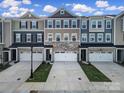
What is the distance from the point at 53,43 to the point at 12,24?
7.74 m

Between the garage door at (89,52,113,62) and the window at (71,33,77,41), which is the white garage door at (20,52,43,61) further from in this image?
the garage door at (89,52,113,62)

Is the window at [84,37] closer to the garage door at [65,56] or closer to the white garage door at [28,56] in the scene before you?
the garage door at [65,56]

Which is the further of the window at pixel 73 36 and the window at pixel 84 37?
the window at pixel 84 37

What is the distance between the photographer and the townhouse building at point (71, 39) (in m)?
42.8

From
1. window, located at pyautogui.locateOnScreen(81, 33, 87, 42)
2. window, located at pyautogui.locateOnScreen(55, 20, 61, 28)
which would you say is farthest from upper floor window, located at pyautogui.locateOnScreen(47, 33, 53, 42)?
window, located at pyautogui.locateOnScreen(81, 33, 87, 42)

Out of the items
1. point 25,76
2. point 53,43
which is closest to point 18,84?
point 25,76

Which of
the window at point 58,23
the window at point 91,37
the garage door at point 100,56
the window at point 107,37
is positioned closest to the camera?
the garage door at point 100,56

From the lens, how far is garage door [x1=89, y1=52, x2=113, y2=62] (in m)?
42.8

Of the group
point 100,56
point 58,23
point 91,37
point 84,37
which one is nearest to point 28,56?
point 58,23

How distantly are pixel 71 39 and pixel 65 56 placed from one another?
3.02m

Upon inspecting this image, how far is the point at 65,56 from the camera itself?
1709 inches

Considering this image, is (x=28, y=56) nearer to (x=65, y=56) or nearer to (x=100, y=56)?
(x=65, y=56)

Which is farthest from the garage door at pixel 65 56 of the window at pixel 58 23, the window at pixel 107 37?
the window at pixel 107 37

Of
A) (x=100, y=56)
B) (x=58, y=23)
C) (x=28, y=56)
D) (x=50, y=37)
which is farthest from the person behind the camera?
(x=28, y=56)
